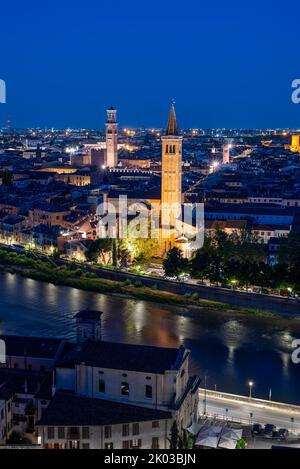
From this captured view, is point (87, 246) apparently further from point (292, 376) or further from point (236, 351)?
point (292, 376)

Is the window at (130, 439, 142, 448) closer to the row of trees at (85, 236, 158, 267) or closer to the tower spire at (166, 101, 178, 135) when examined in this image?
the row of trees at (85, 236, 158, 267)

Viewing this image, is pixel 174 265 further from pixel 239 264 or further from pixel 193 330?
pixel 193 330

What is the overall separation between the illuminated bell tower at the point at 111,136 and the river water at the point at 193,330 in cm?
1138

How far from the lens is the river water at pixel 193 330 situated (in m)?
5.12

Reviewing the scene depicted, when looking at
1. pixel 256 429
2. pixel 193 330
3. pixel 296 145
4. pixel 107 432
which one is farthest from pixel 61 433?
pixel 296 145

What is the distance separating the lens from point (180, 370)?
3.93 m

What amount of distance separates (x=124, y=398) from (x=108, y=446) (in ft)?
1.42

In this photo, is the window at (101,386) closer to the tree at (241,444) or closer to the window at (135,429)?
the window at (135,429)

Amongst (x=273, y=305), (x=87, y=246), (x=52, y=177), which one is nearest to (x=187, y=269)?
(x=273, y=305)

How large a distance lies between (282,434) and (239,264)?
3680 millimetres

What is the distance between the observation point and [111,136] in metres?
18.8

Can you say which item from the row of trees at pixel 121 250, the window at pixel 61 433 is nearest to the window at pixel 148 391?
the window at pixel 61 433

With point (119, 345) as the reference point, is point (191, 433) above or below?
below

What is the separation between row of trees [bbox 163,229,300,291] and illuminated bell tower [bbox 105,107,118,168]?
10.7 meters
